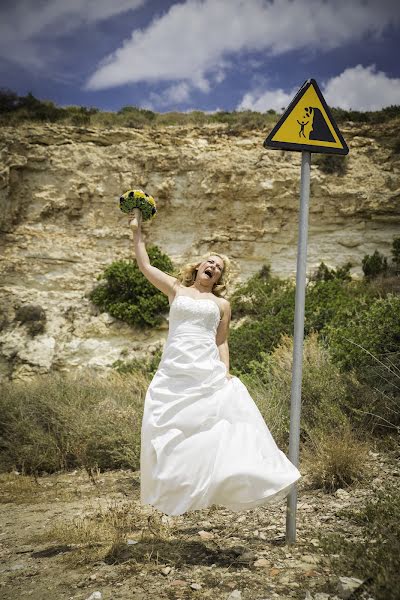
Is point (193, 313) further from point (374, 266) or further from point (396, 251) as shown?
point (396, 251)

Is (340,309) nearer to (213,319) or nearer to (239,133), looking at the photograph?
(213,319)

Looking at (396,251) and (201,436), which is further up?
(396,251)

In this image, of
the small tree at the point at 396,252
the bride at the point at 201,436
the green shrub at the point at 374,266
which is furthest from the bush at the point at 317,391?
the small tree at the point at 396,252

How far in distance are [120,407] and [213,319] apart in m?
3.24

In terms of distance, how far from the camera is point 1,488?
17.4 ft

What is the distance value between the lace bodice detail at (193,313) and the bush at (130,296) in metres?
10.2

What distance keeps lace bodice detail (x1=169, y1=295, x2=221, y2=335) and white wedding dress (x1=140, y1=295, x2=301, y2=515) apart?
7 centimetres

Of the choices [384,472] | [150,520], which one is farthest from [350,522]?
[150,520]

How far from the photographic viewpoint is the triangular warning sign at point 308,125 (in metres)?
3.30

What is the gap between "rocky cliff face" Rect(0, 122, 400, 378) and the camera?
1502cm

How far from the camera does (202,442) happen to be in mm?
3168

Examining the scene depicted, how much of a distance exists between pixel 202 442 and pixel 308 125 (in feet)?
7.93

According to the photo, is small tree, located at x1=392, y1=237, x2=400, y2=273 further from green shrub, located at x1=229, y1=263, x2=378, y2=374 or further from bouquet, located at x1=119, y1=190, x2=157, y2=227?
bouquet, located at x1=119, y1=190, x2=157, y2=227

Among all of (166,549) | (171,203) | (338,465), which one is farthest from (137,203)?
(171,203)
